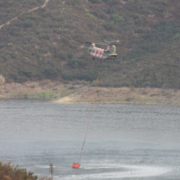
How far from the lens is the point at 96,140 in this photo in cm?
4109

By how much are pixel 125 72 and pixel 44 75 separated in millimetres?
16837

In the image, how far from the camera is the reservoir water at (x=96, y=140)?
99.0ft

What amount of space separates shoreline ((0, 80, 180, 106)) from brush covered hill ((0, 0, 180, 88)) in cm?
207

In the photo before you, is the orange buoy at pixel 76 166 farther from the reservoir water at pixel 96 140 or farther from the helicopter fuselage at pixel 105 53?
the helicopter fuselage at pixel 105 53

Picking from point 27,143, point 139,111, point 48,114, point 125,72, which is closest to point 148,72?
point 125,72

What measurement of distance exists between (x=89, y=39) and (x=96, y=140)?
57345mm

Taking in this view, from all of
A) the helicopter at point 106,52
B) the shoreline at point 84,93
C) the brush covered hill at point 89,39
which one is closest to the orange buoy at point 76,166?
the helicopter at point 106,52

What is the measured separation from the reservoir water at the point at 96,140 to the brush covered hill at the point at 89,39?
14497 millimetres

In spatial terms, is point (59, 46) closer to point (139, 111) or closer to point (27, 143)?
point (139, 111)

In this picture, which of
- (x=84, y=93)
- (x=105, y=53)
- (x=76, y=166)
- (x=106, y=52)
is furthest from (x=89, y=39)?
(x=76, y=166)

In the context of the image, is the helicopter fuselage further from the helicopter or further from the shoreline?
the shoreline

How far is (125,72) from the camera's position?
7856 centimetres

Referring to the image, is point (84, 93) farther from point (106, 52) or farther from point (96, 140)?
point (106, 52)

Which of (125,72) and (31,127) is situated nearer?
(31,127)
